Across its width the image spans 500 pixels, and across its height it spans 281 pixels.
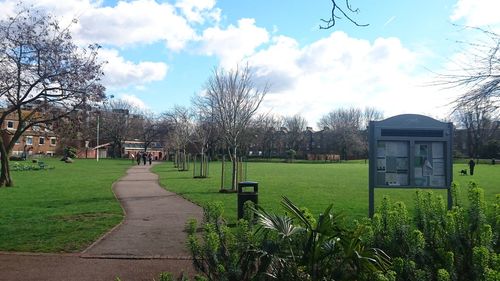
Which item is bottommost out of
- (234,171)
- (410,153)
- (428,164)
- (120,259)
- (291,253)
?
(120,259)

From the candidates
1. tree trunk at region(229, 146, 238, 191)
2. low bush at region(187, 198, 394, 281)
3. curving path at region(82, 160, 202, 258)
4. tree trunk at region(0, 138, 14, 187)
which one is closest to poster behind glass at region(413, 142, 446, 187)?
curving path at region(82, 160, 202, 258)

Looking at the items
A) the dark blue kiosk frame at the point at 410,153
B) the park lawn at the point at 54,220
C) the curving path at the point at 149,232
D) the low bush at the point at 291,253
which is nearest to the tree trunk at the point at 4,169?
the park lawn at the point at 54,220

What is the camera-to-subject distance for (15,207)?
15.1 m

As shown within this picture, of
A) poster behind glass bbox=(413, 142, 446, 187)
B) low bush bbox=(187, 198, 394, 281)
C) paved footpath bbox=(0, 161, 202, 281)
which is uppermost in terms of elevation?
poster behind glass bbox=(413, 142, 446, 187)

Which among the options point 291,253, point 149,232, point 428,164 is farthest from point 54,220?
point 291,253

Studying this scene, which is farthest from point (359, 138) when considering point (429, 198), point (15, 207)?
point (429, 198)

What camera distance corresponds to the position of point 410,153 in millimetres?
10828

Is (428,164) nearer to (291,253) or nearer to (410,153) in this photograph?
(410,153)

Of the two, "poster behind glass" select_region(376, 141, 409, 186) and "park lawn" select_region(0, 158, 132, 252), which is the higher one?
"poster behind glass" select_region(376, 141, 409, 186)

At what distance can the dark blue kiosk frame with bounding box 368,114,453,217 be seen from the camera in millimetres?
10789

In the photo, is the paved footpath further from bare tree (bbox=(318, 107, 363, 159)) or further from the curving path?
bare tree (bbox=(318, 107, 363, 159))

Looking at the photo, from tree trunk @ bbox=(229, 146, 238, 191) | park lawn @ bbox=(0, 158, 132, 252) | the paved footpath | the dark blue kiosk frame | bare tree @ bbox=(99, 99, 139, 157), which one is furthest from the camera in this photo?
bare tree @ bbox=(99, 99, 139, 157)

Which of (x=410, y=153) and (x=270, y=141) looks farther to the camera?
(x=270, y=141)

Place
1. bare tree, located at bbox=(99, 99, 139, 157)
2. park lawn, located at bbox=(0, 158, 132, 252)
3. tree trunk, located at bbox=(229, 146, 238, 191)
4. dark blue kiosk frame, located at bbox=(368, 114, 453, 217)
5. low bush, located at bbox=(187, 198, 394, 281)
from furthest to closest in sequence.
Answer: bare tree, located at bbox=(99, 99, 139, 157) < tree trunk, located at bbox=(229, 146, 238, 191) < dark blue kiosk frame, located at bbox=(368, 114, 453, 217) < park lawn, located at bbox=(0, 158, 132, 252) < low bush, located at bbox=(187, 198, 394, 281)
